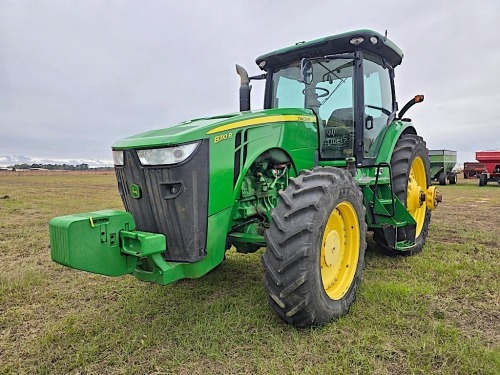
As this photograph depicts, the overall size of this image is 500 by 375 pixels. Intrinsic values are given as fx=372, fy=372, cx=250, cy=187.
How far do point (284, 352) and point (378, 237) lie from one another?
2722 millimetres

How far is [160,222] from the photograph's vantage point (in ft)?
9.13

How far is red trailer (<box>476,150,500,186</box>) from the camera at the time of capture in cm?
1818

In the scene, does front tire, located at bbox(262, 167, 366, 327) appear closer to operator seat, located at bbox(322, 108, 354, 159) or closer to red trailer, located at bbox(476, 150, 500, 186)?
operator seat, located at bbox(322, 108, 354, 159)

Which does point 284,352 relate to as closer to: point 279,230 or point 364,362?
point 364,362

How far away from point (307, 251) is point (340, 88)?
240 centimetres

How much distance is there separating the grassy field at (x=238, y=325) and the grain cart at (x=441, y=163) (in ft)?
49.3

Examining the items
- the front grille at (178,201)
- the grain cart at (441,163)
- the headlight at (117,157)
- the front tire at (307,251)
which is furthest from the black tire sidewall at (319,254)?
the grain cart at (441,163)

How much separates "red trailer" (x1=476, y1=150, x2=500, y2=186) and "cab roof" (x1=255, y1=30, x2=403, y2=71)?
1677 cm

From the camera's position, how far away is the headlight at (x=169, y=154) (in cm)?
263

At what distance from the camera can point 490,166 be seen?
60.5 feet

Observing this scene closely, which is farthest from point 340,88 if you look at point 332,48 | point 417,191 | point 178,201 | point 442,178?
point 442,178

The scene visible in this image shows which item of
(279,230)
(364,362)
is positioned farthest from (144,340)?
(364,362)

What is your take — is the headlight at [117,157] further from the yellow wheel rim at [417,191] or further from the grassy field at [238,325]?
the yellow wheel rim at [417,191]

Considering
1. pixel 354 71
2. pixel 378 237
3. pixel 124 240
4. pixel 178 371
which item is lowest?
pixel 178 371
